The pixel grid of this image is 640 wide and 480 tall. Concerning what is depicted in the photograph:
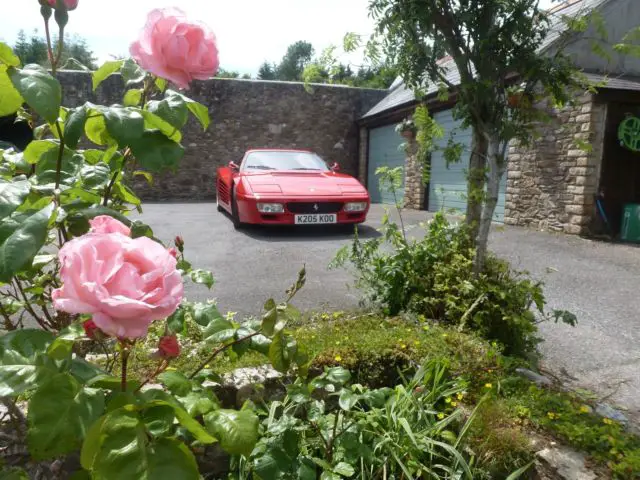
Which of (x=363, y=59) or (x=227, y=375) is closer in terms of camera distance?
(x=227, y=375)

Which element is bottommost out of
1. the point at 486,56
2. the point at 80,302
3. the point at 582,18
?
the point at 80,302

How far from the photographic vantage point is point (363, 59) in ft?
10.4

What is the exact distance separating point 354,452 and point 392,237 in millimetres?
1901

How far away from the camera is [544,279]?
457cm

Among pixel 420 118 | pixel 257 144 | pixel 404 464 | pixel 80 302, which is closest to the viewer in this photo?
pixel 80 302

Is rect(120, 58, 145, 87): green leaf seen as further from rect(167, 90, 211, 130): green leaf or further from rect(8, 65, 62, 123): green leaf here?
rect(8, 65, 62, 123): green leaf

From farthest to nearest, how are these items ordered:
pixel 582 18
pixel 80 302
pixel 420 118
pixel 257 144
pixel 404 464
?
1. pixel 257 144
2. pixel 420 118
3. pixel 582 18
4. pixel 404 464
5. pixel 80 302

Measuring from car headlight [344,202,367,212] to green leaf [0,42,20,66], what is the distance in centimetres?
585

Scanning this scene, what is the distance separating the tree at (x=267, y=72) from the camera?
186 feet

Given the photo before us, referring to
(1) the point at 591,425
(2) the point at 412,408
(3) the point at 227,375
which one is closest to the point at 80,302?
(3) the point at 227,375

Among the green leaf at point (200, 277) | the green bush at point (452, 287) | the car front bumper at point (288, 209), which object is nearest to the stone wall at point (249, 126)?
the car front bumper at point (288, 209)

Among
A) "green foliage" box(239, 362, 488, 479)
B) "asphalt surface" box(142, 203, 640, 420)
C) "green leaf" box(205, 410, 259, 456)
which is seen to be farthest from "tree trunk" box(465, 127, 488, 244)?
"green leaf" box(205, 410, 259, 456)

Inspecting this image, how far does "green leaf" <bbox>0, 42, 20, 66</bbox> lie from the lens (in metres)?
0.84

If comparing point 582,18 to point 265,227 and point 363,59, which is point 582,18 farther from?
point 265,227
